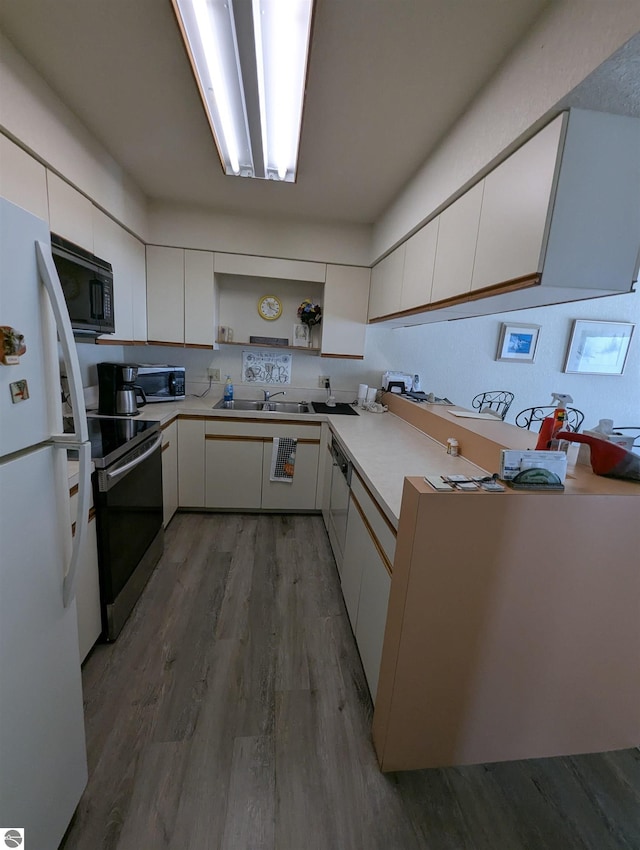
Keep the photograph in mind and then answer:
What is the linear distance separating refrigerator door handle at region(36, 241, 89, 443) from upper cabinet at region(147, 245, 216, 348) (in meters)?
2.11

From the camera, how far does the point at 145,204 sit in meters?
2.69

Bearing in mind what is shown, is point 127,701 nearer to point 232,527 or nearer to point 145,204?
point 232,527

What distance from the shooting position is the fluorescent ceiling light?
3.48 feet

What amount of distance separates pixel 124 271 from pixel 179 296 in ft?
1.56

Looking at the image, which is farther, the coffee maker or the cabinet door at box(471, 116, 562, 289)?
the coffee maker

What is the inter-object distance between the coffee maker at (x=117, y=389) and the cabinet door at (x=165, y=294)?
2.28 feet

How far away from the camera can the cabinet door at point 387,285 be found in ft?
7.75

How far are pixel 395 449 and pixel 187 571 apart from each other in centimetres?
149

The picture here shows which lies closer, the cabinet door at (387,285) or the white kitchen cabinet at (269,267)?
the cabinet door at (387,285)

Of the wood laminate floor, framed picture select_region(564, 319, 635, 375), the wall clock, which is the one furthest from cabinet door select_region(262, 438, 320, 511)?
framed picture select_region(564, 319, 635, 375)

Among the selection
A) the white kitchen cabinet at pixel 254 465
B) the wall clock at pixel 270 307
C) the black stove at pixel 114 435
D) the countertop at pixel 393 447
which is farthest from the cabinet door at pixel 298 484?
the wall clock at pixel 270 307

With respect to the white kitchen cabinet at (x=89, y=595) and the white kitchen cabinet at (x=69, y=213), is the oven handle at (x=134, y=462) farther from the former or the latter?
the white kitchen cabinet at (x=69, y=213)

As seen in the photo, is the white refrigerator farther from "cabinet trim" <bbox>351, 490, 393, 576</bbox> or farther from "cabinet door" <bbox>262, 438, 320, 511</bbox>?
"cabinet door" <bbox>262, 438, 320, 511</bbox>

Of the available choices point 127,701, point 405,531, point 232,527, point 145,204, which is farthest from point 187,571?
point 145,204
